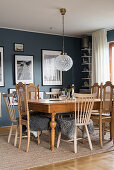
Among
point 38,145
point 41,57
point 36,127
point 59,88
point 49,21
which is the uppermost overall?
point 49,21

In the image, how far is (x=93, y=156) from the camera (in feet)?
12.8

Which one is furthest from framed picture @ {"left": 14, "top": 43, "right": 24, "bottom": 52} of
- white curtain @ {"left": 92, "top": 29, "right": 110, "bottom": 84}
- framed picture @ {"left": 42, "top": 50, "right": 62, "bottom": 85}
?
white curtain @ {"left": 92, "top": 29, "right": 110, "bottom": 84}

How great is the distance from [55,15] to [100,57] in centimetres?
205

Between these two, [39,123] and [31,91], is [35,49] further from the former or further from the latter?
[39,123]

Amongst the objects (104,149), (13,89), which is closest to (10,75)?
(13,89)

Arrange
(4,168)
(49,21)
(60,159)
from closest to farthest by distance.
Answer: (4,168), (60,159), (49,21)

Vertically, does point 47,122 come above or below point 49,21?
below

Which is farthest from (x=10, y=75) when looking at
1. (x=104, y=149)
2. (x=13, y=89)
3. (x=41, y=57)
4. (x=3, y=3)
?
(x=104, y=149)

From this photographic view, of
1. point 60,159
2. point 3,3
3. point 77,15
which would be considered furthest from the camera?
point 77,15

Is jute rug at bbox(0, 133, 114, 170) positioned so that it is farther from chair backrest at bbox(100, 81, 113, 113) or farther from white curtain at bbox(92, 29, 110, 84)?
white curtain at bbox(92, 29, 110, 84)

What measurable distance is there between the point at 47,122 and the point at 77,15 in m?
2.52

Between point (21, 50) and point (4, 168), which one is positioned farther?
point (21, 50)

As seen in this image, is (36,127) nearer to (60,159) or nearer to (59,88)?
(60,159)

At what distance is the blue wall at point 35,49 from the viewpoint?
21.2ft
